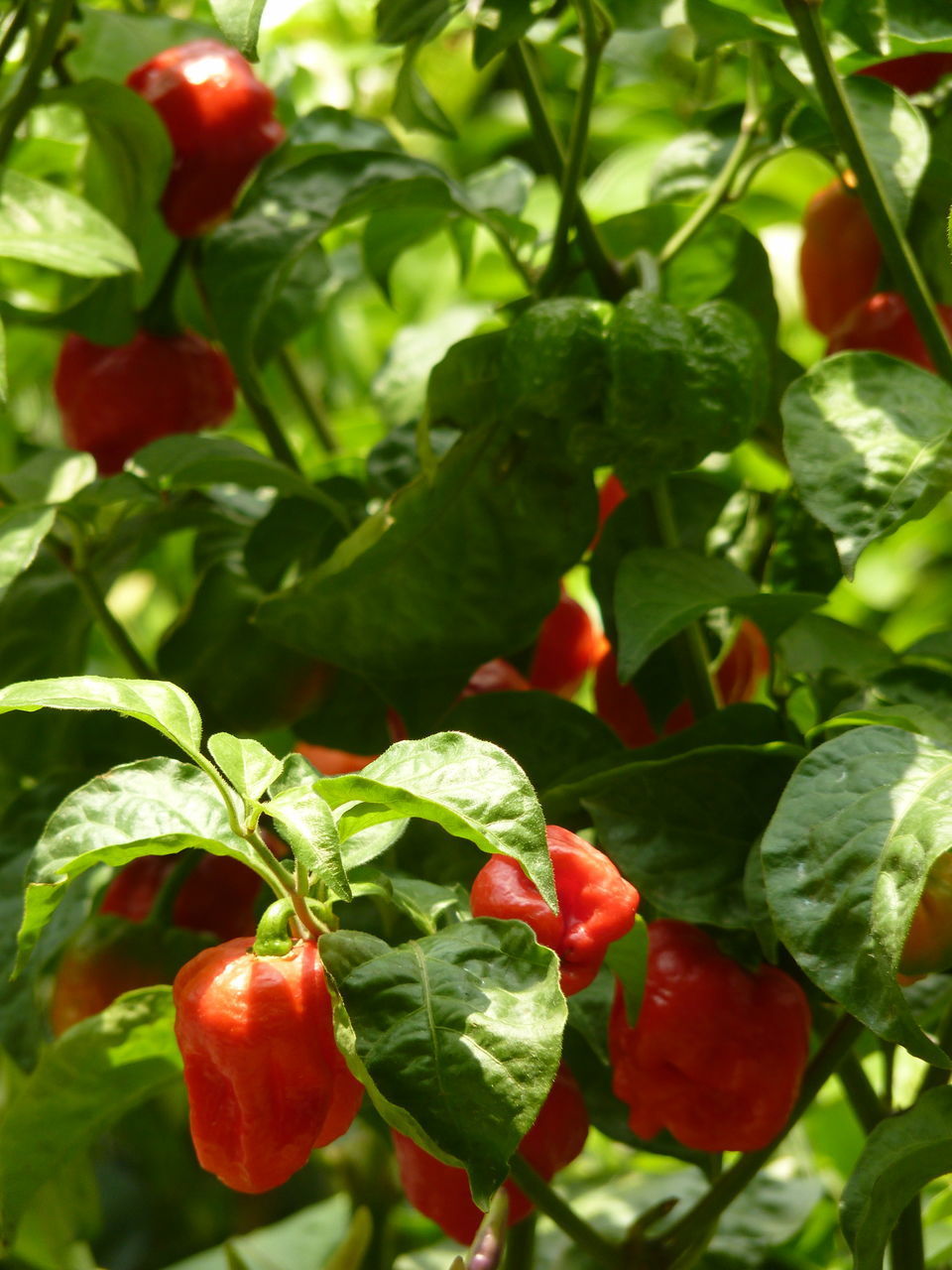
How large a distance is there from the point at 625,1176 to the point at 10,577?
691mm

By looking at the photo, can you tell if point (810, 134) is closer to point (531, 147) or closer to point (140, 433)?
point (140, 433)

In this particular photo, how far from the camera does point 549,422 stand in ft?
2.25

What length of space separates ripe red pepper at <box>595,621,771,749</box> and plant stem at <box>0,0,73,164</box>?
0.40m

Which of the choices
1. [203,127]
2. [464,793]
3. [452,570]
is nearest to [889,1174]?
[464,793]

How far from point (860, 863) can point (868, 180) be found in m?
0.31

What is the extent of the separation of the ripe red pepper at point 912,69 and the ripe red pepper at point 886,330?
119 millimetres

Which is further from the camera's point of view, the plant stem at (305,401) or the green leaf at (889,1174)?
the plant stem at (305,401)

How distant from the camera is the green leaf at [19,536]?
0.60m

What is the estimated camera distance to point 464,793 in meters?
0.45

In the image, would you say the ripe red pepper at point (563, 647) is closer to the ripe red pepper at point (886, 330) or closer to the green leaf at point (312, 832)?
the ripe red pepper at point (886, 330)

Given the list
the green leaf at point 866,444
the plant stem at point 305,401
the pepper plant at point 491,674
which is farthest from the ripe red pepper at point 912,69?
the plant stem at point 305,401

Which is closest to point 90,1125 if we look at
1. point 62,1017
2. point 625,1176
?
point 62,1017

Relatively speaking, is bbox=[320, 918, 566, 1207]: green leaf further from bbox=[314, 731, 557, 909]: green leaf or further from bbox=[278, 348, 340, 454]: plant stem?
bbox=[278, 348, 340, 454]: plant stem

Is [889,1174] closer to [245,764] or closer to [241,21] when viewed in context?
[245,764]
